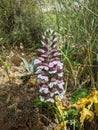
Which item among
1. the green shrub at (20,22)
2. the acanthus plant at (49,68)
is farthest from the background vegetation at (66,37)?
the acanthus plant at (49,68)

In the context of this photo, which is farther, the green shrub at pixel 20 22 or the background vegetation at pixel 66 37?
the green shrub at pixel 20 22

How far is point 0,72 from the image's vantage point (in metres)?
4.39

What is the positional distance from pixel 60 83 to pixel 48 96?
0.41 feet

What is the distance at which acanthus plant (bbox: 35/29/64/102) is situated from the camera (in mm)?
2867

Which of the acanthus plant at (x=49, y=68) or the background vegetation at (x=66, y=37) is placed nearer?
the acanthus plant at (x=49, y=68)

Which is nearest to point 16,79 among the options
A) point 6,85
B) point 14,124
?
point 6,85

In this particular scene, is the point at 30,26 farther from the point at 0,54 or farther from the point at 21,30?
the point at 0,54

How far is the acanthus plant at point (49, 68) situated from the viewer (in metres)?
2.87

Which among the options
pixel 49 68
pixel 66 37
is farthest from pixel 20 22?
pixel 49 68

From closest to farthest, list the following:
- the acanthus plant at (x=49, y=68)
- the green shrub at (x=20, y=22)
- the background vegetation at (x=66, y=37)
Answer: the acanthus plant at (x=49, y=68) < the background vegetation at (x=66, y=37) < the green shrub at (x=20, y=22)

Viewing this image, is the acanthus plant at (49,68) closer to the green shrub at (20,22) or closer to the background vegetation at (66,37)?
the background vegetation at (66,37)

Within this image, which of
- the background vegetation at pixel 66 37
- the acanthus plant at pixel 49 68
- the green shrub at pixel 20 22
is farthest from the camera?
the green shrub at pixel 20 22

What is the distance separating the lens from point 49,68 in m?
2.89

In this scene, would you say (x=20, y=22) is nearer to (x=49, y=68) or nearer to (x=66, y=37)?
(x=66, y=37)
